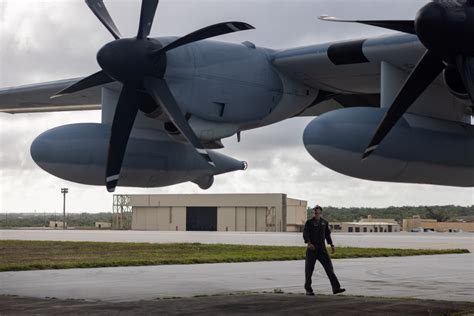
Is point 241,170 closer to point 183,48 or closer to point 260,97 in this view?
point 260,97

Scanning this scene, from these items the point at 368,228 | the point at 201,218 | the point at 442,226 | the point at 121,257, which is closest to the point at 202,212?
the point at 201,218

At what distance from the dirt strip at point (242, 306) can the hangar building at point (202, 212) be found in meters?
64.5

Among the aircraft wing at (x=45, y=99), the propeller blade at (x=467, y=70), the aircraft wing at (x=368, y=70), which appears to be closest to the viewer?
the propeller blade at (x=467, y=70)

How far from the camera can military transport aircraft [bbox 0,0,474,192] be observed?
11750mm

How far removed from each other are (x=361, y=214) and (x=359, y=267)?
104 metres

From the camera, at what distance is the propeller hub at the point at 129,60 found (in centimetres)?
1385

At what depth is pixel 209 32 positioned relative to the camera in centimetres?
1338

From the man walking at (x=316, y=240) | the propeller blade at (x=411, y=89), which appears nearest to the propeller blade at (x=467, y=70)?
the propeller blade at (x=411, y=89)

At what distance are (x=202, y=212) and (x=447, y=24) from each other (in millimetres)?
73259

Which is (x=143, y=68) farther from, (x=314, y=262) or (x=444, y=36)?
(x=444, y=36)

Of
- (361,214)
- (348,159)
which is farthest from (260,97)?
(361,214)

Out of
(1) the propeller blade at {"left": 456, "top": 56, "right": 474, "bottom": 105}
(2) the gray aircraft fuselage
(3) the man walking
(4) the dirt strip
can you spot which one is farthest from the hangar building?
(1) the propeller blade at {"left": 456, "top": 56, "right": 474, "bottom": 105}

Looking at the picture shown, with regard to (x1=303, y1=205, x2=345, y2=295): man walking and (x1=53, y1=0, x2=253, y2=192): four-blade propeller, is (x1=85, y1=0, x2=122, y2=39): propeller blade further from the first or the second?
(x1=303, y1=205, x2=345, y2=295): man walking

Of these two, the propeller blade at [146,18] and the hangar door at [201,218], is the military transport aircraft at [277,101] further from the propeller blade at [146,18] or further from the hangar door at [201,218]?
the hangar door at [201,218]
